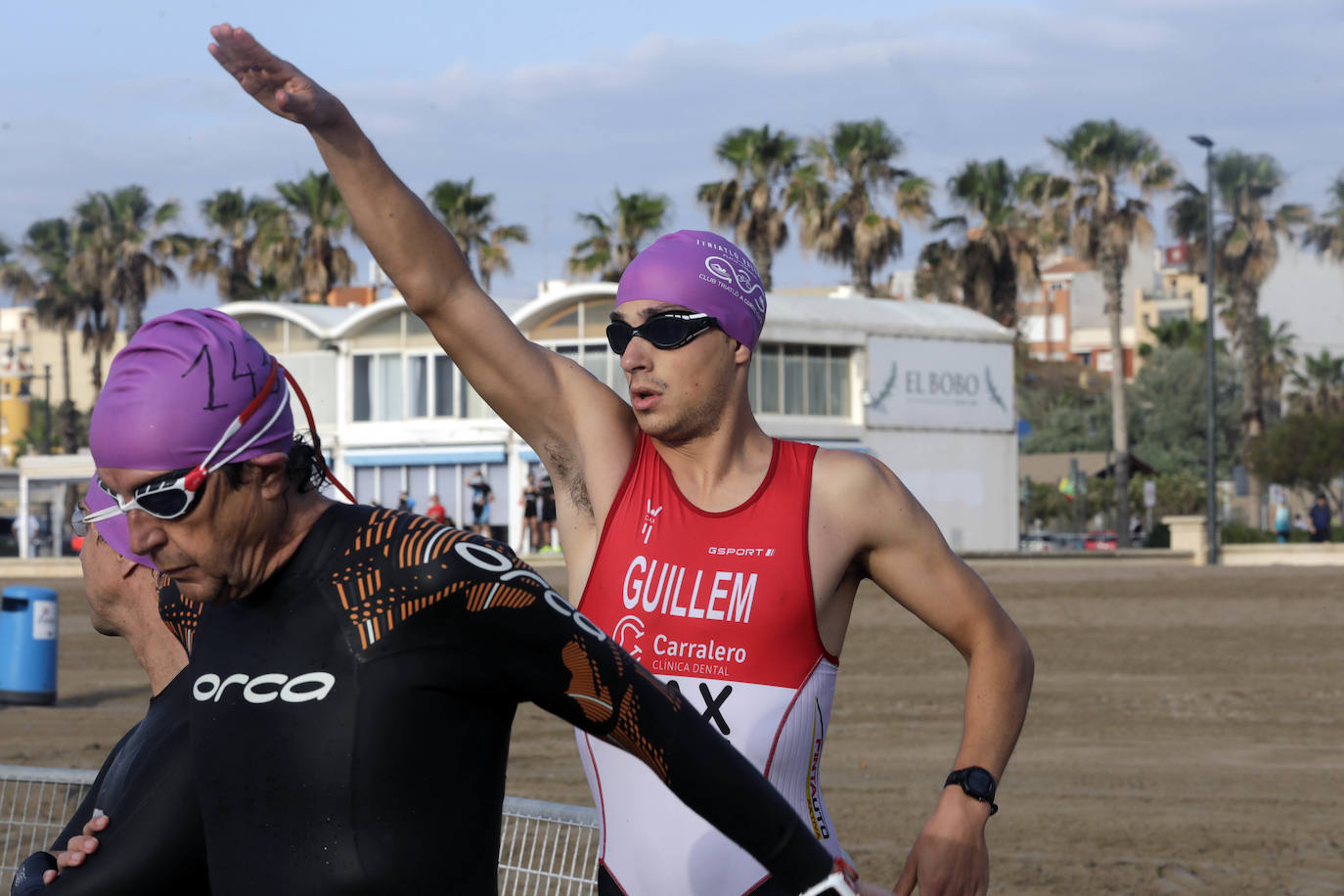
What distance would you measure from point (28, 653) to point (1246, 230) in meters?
49.2

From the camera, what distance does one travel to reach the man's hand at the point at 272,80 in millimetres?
2518

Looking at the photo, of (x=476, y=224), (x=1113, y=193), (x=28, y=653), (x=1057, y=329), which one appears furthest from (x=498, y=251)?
Answer: (x=1057, y=329)

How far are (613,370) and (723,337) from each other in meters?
39.6

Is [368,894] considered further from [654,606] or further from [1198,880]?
[1198,880]

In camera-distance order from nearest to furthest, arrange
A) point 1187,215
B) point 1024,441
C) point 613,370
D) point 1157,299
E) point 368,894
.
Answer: point 368,894, point 613,370, point 1187,215, point 1024,441, point 1157,299

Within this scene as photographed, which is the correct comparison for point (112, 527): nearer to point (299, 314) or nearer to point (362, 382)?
point (299, 314)

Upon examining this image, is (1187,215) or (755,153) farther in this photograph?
(1187,215)

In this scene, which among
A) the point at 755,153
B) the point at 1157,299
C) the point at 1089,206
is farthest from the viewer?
the point at 1157,299

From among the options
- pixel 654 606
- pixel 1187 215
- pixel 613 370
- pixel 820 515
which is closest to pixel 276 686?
pixel 654 606

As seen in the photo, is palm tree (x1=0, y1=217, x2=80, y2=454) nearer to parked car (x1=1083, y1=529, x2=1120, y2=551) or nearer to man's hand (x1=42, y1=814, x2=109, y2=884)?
parked car (x1=1083, y1=529, x2=1120, y2=551)

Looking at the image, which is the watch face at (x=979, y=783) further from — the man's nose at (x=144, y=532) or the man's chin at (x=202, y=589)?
the man's nose at (x=144, y=532)

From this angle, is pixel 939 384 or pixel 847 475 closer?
pixel 847 475

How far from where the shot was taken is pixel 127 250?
5547cm

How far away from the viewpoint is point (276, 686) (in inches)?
90.0
